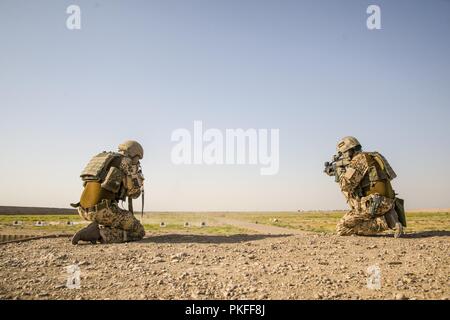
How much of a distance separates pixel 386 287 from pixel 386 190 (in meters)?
7.32

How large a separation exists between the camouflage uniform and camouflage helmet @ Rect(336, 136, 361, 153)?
0.42 metres

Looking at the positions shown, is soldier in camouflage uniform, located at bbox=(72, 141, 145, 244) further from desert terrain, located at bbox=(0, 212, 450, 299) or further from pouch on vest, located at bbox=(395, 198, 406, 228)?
pouch on vest, located at bbox=(395, 198, 406, 228)

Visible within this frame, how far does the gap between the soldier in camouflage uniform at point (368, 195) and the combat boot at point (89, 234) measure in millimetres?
8278

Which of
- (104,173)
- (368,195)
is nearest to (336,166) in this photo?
(368,195)

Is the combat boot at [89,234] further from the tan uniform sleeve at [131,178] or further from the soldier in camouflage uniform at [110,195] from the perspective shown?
the tan uniform sleeve at [131,178]

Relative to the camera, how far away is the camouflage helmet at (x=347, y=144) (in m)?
12.8

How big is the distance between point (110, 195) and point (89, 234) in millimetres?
1422

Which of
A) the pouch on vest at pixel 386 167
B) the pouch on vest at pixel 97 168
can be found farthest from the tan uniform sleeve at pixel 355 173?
the pouch on vest at pixel 97 168

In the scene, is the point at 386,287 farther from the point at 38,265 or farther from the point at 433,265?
the point at 38,265

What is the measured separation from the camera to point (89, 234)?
11133 mm

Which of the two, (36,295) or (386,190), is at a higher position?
(386,190)
